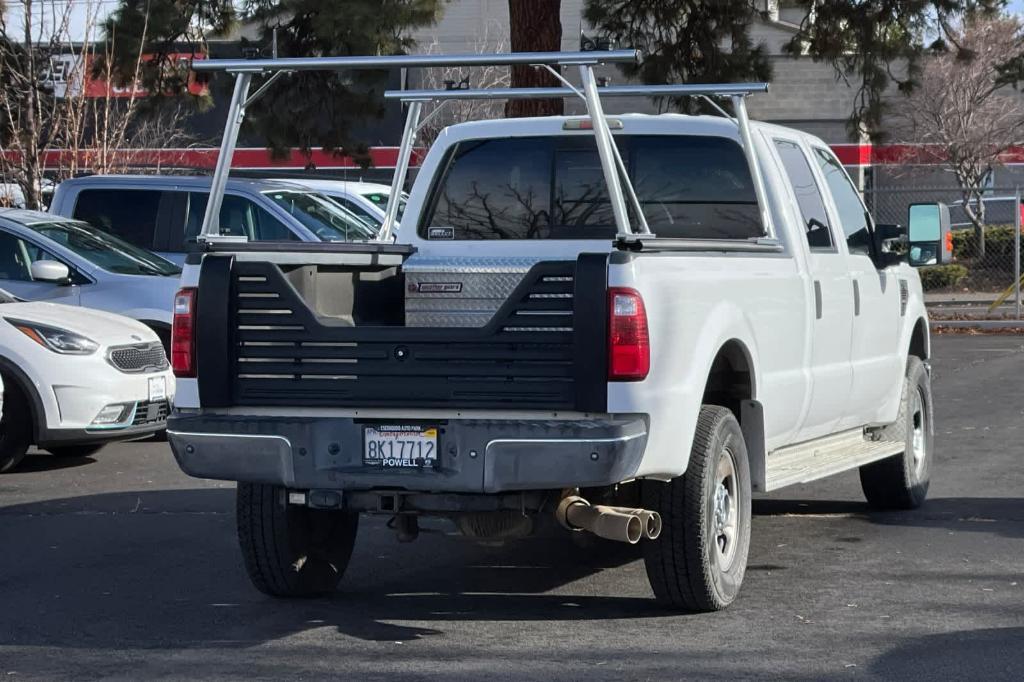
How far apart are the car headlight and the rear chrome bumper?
194 inches

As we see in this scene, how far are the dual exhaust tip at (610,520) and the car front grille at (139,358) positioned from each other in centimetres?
572

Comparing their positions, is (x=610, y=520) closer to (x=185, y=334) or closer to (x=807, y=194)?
(x=185, y=334)

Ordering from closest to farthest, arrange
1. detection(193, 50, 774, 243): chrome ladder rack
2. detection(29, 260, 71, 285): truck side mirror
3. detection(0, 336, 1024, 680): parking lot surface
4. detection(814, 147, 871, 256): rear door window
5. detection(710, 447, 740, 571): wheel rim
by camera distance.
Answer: detection(0, 336, 1024, 680): parking lot surface, detection(193, 50, 774, 243): chrome ladder rack, detection(710, 447, 740, 571): wheel rim, detection(814, 147, 871, 256): rear door window, detection(29, 260, 71, 285): truck side mirror

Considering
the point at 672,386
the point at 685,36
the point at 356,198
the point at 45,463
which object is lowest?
the point at 45,463

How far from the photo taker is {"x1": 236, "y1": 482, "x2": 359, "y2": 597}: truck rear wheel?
7.14 m

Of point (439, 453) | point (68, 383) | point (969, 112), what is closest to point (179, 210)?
point (68, 383)

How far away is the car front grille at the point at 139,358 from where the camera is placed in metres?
11.6

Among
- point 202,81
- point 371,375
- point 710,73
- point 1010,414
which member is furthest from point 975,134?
point 371,375

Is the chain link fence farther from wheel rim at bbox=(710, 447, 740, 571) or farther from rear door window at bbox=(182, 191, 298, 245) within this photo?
wheel rim at bbox=(710, 447, 740, 571)

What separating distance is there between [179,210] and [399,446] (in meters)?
9.49

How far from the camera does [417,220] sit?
27.7 feet

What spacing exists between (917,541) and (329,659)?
143 inches

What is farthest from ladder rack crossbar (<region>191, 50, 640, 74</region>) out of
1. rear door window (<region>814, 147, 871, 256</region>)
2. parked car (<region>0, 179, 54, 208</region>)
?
parked car (<region>0, 179, 54, 208</region>)

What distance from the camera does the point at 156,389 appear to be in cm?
1182
